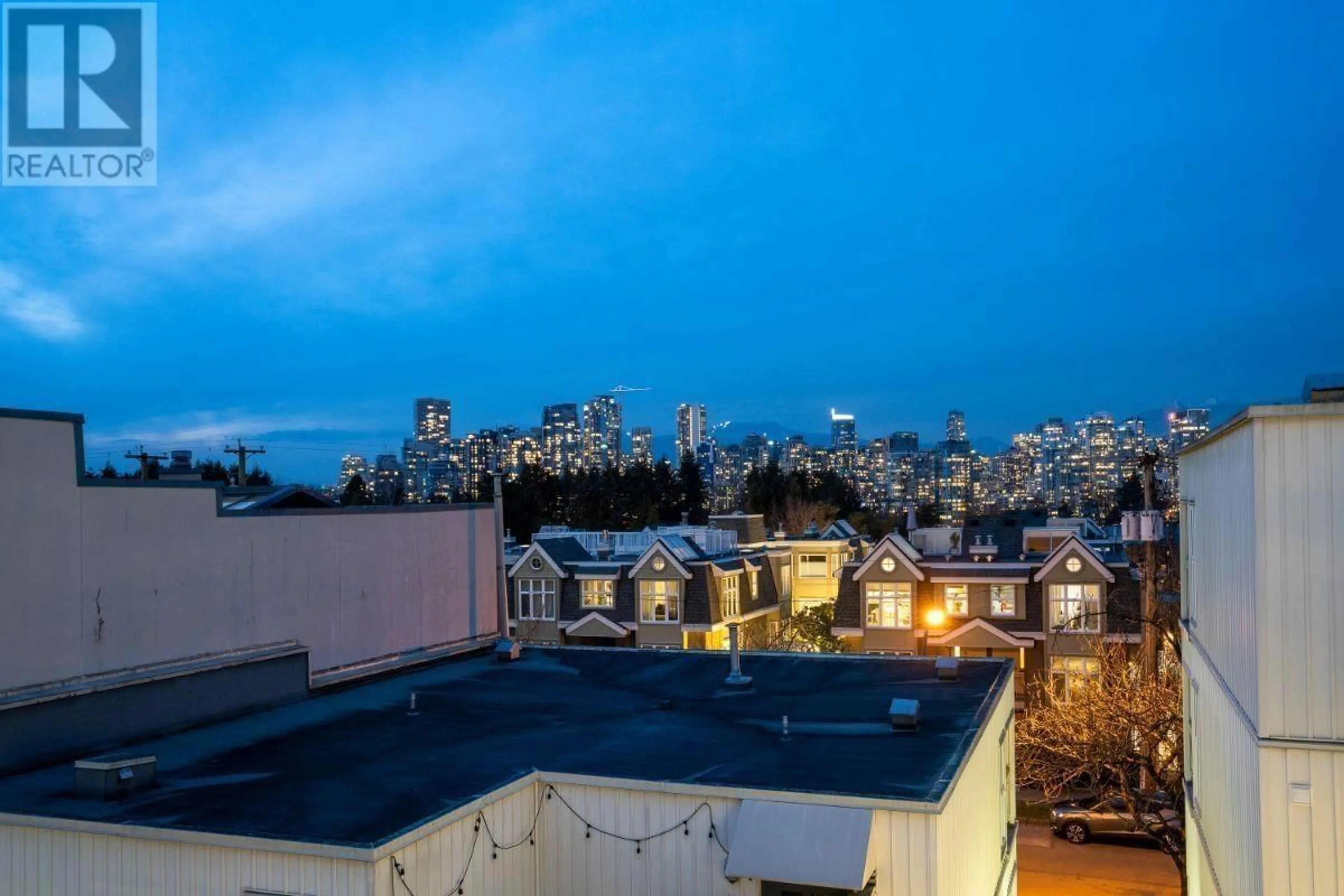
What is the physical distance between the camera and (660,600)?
114ft

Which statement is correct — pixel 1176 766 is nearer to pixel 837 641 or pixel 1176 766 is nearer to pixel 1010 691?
pixel 1010 691

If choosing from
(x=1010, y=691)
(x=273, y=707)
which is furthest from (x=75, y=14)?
(x=1010, y=691)

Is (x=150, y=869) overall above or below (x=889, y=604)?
above

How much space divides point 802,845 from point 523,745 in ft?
12.0

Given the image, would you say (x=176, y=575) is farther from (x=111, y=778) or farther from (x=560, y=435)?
(x=560, y=435)

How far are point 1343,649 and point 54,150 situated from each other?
1939 centimetres

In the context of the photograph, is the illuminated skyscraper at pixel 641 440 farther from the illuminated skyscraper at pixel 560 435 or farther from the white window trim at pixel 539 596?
the white window trim at pixel 539 596

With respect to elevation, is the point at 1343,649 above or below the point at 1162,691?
above

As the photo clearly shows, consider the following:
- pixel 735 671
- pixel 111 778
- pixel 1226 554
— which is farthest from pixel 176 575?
pixel 1226 554

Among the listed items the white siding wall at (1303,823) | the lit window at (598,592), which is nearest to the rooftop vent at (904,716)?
the white siding wall at (1303,823)

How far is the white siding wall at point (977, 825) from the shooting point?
8773mm

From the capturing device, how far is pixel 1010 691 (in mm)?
15070

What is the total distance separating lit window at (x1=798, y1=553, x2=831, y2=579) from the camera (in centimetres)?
4388

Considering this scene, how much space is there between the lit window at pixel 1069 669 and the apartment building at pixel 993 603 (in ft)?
0.11
